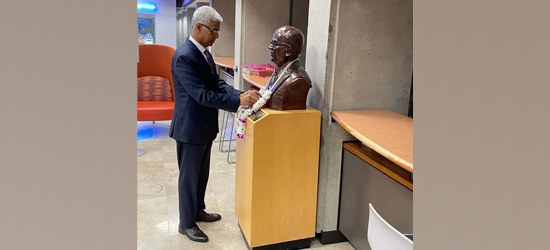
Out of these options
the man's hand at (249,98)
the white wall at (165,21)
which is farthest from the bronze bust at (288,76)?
the white wall at (165,21)

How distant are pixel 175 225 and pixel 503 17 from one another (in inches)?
134

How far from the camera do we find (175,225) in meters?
3.32

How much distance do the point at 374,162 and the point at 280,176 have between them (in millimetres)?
647

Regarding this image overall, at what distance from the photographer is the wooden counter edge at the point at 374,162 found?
2175mm

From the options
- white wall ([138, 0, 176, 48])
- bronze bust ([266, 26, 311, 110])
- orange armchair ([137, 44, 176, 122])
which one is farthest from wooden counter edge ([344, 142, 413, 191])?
white wall ([138, 0, 176, 48])

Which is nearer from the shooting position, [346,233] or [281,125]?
[281,125]

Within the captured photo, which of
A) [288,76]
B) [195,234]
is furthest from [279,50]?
[195,234]

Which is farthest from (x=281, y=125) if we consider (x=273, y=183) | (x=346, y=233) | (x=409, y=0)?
(x=409, y=0)

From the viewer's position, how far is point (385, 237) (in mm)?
1354

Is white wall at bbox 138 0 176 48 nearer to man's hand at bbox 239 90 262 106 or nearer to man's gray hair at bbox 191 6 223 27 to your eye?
man's gray hair at bbox 191 6 223 27

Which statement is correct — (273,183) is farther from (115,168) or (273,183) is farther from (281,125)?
(115,168)

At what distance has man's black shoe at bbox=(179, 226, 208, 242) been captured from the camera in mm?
3033

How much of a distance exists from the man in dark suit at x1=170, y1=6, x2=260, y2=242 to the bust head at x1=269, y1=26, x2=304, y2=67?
325 millimetres

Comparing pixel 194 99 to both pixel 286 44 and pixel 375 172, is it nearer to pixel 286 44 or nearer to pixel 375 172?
pixel 286 44
